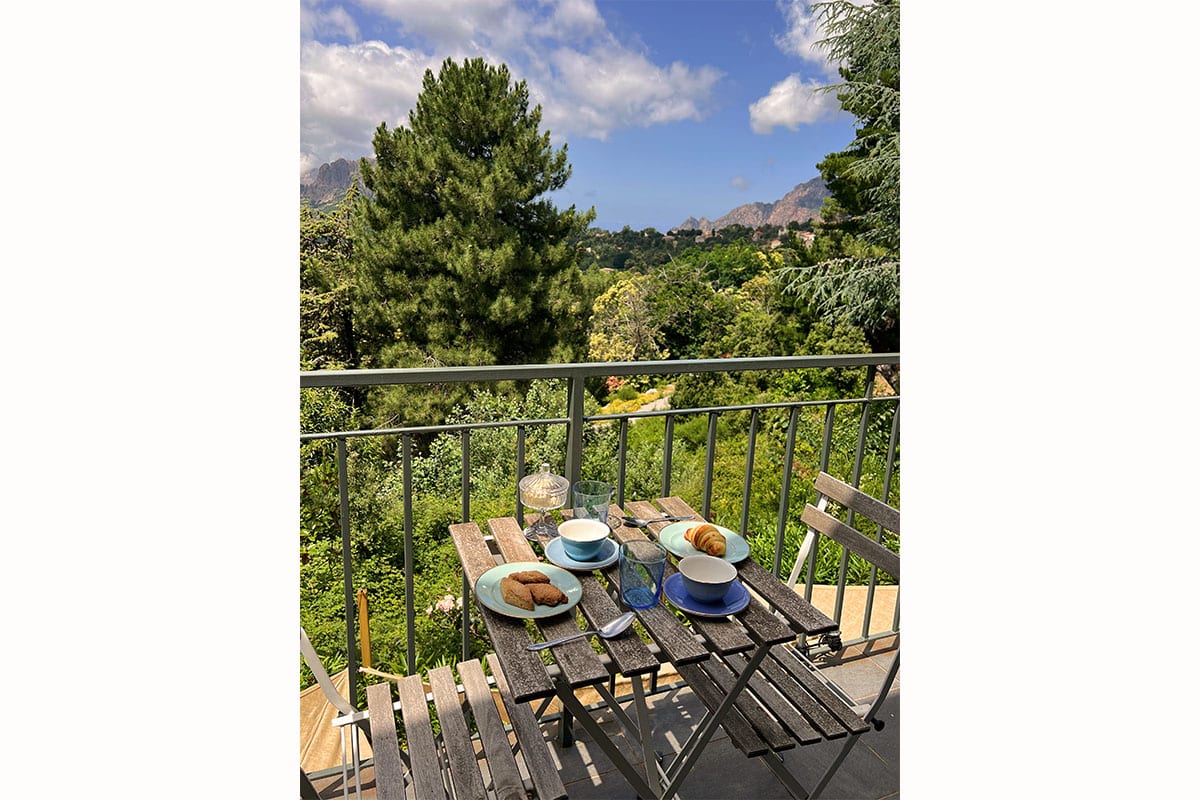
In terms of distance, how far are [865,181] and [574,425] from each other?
11.1m

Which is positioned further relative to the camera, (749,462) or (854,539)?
(749,462)

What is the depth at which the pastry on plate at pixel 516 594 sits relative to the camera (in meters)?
1.35

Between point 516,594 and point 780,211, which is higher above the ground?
point 780,211

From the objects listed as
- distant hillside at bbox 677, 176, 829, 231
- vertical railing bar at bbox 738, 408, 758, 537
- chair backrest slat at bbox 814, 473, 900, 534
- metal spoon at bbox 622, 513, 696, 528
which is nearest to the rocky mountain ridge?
distant hillside at bbox 677, 176, 829, 231

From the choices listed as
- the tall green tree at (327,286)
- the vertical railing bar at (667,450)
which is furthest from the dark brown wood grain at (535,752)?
the tall green tree at (327,286)

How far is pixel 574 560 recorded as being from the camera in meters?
1.56

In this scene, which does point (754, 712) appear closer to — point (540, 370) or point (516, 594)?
point (516, 594)

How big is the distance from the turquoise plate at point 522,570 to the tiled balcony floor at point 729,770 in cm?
73

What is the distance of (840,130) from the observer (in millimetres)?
17031

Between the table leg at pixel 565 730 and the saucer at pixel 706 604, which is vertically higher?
the saucer at pixel 706 604

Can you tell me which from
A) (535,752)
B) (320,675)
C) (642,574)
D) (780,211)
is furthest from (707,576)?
(780,211)

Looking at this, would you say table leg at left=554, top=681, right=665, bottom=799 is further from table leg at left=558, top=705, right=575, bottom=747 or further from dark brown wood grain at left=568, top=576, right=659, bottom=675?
table leg at left=558, top=705, right=575, bottom=747

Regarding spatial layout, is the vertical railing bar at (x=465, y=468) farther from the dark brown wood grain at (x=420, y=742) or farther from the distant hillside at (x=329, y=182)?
the distant hillside at (x=329, y=182)
